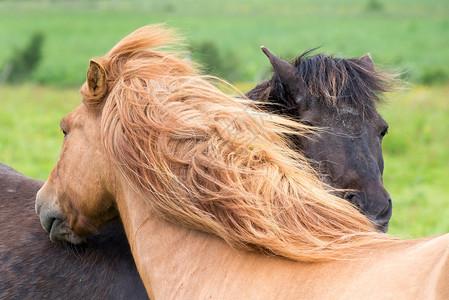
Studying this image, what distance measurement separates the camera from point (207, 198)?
2080 mm

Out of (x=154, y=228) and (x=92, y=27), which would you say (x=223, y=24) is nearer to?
(x=92, y=27)

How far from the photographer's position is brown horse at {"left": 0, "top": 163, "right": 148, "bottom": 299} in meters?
2.74

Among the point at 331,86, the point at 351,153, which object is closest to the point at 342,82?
the point at 331,86

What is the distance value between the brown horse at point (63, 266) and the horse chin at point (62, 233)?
0.08 m

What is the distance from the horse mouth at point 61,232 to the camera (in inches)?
107

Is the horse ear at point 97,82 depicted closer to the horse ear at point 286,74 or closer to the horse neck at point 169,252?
the horse neck at point 169,252

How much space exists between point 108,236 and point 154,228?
2.49 ft

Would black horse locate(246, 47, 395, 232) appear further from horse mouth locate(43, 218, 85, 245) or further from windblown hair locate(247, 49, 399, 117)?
horse mouth locate(43, 218, 85, 245)

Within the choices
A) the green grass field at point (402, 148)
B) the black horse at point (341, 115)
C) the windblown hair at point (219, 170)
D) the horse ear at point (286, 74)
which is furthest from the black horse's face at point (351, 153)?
the green grass field at point (402, 148)

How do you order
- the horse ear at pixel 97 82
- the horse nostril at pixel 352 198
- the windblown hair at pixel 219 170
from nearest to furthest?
the windblown hair at pixel 219 170 → the horse ear at pixel 97 82 → the horse nostril at pixel 352 198

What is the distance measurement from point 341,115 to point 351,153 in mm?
258

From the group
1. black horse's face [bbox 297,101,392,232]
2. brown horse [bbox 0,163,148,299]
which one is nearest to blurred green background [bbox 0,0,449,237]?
black horse's face [bbox 297,101,392,232]

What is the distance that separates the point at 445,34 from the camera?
31.0 m

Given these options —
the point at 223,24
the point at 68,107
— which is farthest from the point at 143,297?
the point at 223,24
